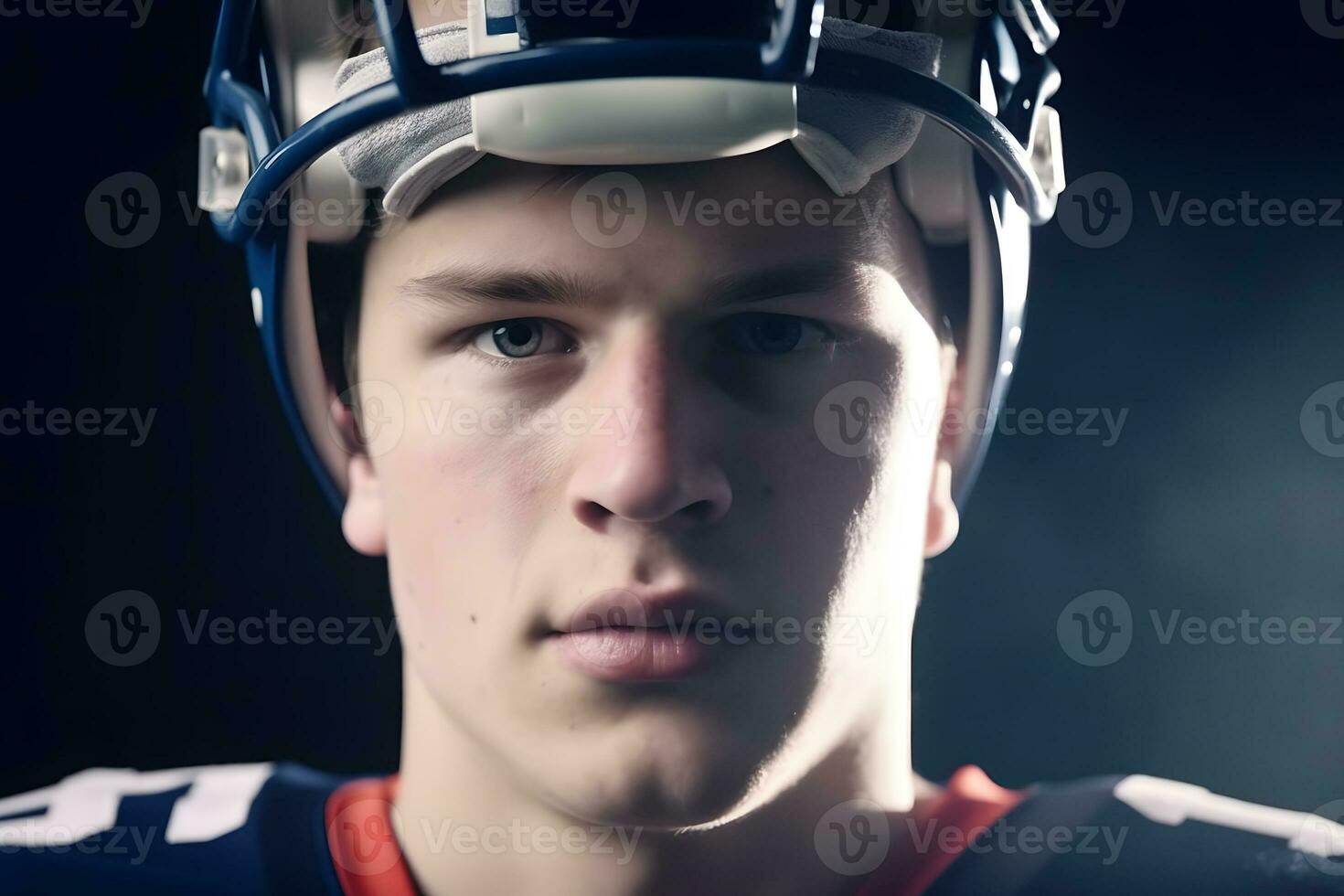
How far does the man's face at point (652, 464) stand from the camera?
0.86 m

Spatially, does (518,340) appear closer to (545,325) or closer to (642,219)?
(545,325)

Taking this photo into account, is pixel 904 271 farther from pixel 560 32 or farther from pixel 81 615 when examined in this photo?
pixel 81 615

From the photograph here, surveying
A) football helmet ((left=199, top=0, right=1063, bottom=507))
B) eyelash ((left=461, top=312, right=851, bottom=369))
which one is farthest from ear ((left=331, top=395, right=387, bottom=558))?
eyelash ((left=461, top=312, right=851, bottom=369))

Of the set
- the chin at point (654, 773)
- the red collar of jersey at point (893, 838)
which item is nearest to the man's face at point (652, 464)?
the chin at point (654, 773)

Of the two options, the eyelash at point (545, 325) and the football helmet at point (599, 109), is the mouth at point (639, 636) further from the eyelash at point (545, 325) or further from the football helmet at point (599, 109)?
the football helmet at point (599, 109)

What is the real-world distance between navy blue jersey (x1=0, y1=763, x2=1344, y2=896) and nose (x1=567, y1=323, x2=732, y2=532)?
332 millimetres

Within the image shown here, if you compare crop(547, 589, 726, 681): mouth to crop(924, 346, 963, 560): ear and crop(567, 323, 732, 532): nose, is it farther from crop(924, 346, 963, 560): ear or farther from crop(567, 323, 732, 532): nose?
crop(924, 346, 963, 560): ear

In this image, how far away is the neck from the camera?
974 millimetres

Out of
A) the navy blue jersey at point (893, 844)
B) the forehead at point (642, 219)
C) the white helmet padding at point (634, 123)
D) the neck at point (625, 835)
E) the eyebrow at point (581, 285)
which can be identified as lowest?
the navy blue jersey at point (893, 844)

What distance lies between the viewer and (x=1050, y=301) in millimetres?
1370

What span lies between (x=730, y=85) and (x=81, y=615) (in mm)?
→ 897

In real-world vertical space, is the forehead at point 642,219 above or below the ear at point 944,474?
above

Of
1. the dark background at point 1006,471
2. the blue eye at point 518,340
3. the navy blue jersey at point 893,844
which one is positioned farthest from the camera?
the dark background at point 1006,471

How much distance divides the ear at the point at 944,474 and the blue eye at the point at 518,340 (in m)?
0.32
